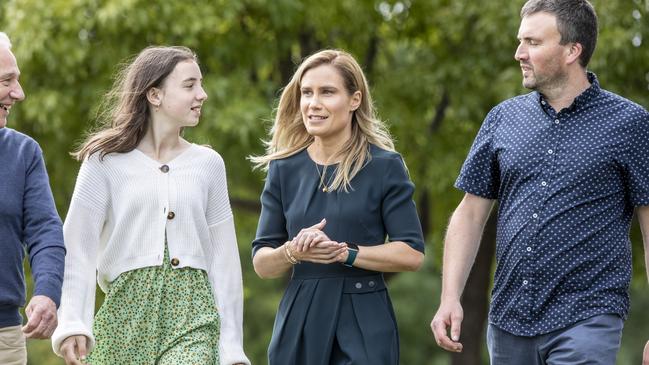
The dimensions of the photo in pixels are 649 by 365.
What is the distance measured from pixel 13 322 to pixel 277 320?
128 centimetres

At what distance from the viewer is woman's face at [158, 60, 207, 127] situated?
6.02 metres

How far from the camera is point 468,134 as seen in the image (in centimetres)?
1384

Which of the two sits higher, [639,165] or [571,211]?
[639,165]

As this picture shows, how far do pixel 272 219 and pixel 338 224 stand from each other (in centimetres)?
36

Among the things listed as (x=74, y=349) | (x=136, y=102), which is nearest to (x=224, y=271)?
(x=74, y=349)

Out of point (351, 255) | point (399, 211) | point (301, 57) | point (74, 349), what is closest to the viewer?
point (74, 349)

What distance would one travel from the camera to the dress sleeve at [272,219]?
6195 millimetres

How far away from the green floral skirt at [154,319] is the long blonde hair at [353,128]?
0.71m

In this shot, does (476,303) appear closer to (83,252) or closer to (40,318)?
(83,252)

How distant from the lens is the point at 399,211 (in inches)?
238

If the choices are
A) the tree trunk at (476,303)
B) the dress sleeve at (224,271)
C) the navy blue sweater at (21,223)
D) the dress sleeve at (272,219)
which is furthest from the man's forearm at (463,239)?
the tree trunk at (476,303)

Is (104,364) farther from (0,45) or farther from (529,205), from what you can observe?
(529,205)

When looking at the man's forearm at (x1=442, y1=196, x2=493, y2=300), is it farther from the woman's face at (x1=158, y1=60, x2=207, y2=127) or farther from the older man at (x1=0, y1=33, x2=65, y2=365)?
the older man at (x1=0, y1=33, x2=65, y2=365)

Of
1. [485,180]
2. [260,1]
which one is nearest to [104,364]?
[485,180]
